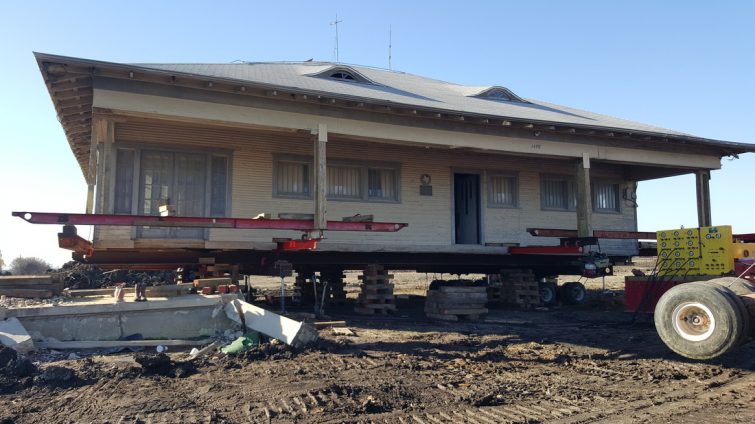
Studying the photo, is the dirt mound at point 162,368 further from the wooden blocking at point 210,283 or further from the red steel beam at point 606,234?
the red steel beam at point 606,234

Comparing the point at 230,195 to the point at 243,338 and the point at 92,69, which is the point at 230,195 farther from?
the point at 243,338

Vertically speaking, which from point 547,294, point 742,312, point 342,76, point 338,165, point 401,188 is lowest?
point 547,294

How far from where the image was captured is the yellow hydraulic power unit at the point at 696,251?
996 cm

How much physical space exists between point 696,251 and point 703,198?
6507 millimetres

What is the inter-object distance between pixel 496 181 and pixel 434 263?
2.96 meters

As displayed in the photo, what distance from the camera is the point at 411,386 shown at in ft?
20.9

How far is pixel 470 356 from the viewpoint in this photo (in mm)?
8219

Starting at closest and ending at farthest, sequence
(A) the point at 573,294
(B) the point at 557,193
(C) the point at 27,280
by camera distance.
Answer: (C) the point at 27,280, (B) the point at 557,193, (A) the point at 573,294

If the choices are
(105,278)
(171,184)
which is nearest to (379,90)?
(171,184)

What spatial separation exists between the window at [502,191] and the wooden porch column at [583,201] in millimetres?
1981

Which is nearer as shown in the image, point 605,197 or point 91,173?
point 91,173

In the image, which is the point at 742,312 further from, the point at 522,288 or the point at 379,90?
the point at 379,90

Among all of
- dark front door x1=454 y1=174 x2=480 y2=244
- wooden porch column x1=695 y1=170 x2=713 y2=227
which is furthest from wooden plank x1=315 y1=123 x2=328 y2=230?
wooden porch column x1=695 y1=170 x2=713 y2=227

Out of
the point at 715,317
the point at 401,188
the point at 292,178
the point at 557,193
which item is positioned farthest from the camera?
the point at 557,193
